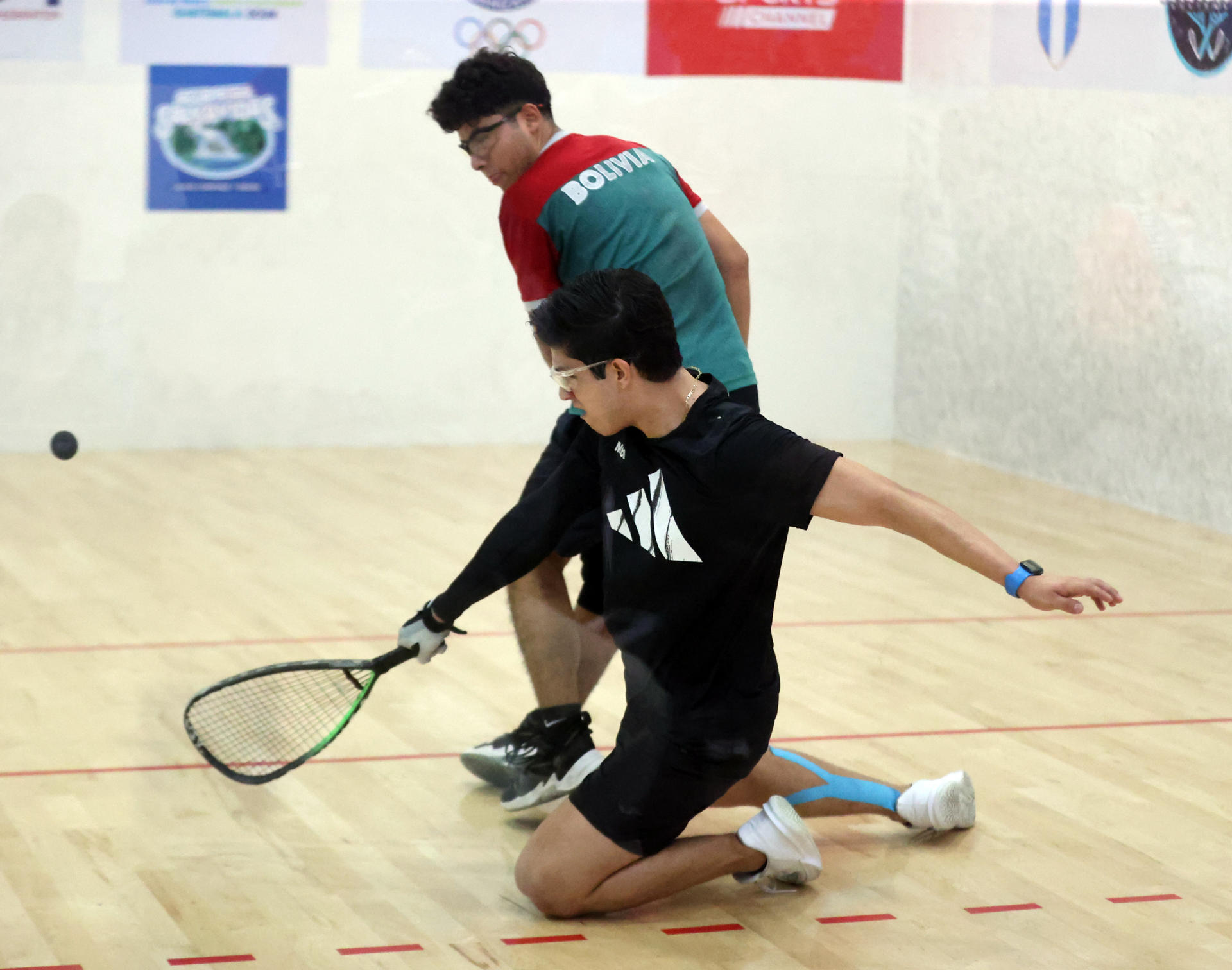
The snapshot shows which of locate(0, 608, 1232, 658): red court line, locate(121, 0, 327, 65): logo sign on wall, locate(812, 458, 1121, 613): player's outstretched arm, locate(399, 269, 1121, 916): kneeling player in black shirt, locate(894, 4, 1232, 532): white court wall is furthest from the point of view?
locate(121, 0, 327, 65): logo sign on wall

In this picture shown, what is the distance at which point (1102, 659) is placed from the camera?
10.9ft

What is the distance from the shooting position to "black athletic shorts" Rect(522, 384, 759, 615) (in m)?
2.44

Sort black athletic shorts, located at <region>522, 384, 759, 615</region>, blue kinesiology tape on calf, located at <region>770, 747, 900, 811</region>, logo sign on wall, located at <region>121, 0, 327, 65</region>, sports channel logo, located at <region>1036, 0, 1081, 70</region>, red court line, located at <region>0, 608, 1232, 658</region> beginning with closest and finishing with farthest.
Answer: blue kinesiology tape on calf, located at <region>770, 747, 900, 811</region> < black athletic shorts, located at <region>522, 384, 759, 615</region> < red court line, located at <region>0, 608, 1232, 658</region> < sports channel logo, located at <region>1036, 0, 1081, 70</region> < logo sign on wall, located at <region>121, 0, 327, 65</region>

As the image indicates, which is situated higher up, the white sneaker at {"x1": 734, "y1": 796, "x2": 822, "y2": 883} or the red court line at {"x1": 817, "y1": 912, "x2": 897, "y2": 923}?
the white sneaker at {"x1": 734, "y1": 796, "x2": 822, "y2": 883}

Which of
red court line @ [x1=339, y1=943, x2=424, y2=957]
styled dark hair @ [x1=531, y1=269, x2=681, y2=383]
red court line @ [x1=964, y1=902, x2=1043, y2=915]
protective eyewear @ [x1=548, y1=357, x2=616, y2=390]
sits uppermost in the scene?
styled dark hair @ [x1=531, y1=269, x2=681, y2=383]

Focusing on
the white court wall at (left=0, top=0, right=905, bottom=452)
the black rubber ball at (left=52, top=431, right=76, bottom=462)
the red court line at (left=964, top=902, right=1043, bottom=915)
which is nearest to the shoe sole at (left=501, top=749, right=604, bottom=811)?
the red court line at (left=964, top=902, right=1043, bottom=915)

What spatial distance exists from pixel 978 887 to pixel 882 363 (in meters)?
2.61

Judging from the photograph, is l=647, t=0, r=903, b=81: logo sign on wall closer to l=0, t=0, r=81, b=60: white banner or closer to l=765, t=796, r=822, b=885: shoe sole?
l=0, t=0, r=81, b=60: white banner

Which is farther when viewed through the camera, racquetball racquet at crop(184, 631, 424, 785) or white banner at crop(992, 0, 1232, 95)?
white banner at crop(992, 0, 1232, 95)

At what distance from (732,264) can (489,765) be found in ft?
2.68

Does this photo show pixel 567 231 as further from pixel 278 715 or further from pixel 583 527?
pixel 278 715

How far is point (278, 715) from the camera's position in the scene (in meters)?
2.33

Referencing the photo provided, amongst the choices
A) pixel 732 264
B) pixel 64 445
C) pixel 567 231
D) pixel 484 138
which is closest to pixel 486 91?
pixel 484 138

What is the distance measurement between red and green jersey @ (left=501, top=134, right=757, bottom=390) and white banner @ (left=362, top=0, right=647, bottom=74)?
2.20 m
